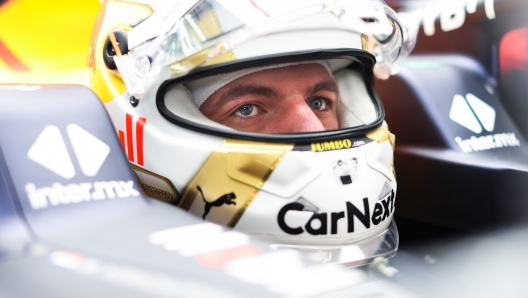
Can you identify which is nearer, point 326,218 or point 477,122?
point 326,218

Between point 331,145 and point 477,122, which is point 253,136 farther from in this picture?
point 477,122

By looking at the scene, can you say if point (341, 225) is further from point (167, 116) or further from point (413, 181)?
point (413, 181)

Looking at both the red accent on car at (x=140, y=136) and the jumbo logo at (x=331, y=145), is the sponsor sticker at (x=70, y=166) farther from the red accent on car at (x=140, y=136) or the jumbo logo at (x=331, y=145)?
the jumbo logo at (x=331, y=145)

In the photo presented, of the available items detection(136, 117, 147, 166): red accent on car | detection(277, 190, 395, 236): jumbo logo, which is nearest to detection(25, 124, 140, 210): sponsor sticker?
detection(136, 117, 147, 166): red accent on car

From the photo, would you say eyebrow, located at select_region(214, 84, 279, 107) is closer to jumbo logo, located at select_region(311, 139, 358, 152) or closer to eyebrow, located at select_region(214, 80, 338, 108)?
eyebrow, located at select_region(214, 80, 338, 108)

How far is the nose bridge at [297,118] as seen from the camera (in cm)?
84

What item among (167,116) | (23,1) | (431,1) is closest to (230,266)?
(167,116)

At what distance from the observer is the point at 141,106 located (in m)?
0.84

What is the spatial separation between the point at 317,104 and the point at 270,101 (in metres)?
0.12

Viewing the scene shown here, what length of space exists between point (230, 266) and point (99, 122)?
1.08 ft

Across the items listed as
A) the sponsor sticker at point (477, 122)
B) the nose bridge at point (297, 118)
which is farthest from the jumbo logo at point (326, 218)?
the sponsor sticker at point (477, 122)

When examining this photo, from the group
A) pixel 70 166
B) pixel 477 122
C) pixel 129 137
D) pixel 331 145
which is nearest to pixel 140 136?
pixel 129 137

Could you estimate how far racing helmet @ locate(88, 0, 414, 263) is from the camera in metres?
0.76

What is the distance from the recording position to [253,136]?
76 centimetres
